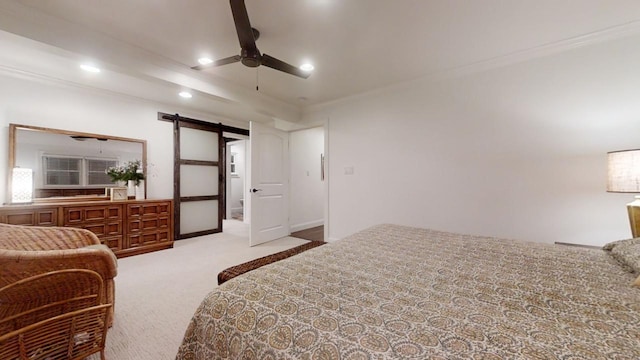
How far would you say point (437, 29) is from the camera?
2162mm

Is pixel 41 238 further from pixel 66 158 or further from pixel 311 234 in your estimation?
pixel 311 234

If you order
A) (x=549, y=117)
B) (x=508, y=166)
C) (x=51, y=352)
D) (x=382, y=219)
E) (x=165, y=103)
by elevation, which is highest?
(x=165, y=103)

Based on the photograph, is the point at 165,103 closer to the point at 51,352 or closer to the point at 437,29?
the point at 51,352

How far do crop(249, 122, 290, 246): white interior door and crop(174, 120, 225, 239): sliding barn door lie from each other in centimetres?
131

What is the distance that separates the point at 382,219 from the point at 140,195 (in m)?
3.68

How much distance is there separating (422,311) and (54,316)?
6.31ft

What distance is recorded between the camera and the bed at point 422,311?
65cm

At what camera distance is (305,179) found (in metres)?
5.42

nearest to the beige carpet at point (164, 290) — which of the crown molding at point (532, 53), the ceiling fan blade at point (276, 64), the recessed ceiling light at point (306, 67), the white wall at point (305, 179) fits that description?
the white wall at point (305, 179)

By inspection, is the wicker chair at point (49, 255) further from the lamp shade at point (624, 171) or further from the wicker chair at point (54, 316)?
the lamp shade at point (624, 171)

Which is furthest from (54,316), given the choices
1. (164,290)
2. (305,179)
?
(305,179)

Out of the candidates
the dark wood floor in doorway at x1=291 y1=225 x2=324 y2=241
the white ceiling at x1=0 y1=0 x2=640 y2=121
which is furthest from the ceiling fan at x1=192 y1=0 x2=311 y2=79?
the dark wood floor in doorway at x1=291 y1=225 x2=324 y2=241

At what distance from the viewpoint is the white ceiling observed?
73.4 inches

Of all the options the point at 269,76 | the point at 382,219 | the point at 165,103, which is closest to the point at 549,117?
the point at 382,219
